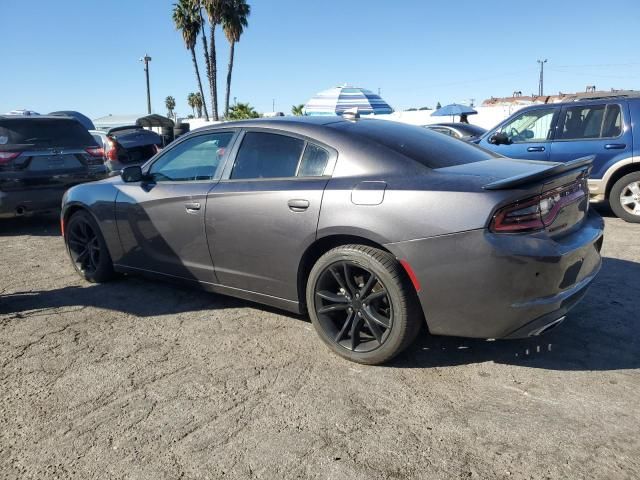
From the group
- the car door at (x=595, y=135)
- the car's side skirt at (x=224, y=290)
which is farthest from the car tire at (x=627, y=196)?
the car's side skirt at (x=224, y=290)

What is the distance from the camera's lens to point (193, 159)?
13.9 ft

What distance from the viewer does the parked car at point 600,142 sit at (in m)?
7.18

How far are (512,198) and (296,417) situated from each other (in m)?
1.56

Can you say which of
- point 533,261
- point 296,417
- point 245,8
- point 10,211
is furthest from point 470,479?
point 245,8

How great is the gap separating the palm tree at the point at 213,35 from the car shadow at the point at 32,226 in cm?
2573

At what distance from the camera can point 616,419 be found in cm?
254

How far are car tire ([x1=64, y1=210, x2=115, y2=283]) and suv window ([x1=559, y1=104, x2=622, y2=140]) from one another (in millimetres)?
6358

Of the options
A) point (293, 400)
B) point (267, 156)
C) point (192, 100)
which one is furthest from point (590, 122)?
point (192, 100)

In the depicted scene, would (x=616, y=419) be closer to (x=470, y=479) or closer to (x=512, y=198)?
(x=470, y=479)

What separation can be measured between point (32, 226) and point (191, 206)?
5.51 metres

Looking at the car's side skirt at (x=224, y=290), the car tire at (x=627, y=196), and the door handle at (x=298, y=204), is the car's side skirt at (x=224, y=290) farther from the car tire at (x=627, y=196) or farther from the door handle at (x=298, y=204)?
the car tire at (x=627, y=196)

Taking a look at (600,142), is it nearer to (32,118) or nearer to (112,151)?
(32,118)

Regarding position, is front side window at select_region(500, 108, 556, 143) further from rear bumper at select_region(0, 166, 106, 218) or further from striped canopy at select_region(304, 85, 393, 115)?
striped canopy at select_region(304, 85, 393, 115)

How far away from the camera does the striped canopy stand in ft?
58.3
